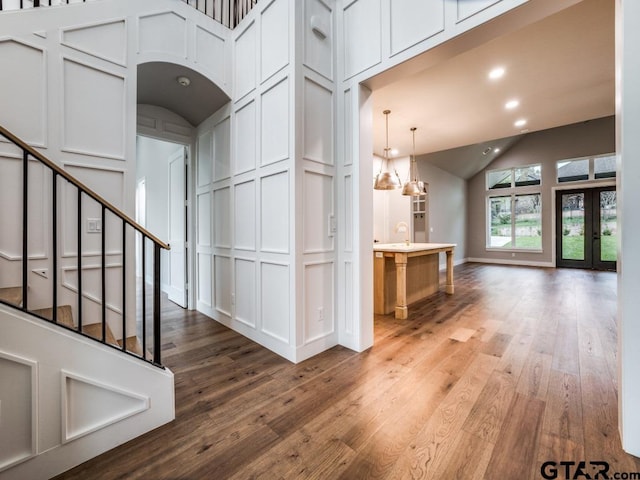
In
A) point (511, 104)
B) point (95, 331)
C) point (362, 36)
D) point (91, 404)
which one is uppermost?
point (511, 104)

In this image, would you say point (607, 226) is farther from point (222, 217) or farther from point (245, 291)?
point (222, 217)

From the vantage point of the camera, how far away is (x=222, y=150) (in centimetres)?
350

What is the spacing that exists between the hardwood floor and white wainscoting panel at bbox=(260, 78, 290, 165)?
1.99 m

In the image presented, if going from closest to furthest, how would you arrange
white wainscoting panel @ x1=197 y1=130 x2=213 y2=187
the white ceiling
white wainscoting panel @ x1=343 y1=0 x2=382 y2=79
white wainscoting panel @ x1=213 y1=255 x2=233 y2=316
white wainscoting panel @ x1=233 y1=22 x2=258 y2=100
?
white wainscoting panel @ x1=343 y1=0 x2=382 y2=79
the white ceiling
white wainscoting panel @ x1=233 y1=22 x2=258 y2=100
white wainscoting panel @ x1=213 y1=255 x2=233 y2=316
white wainscoting panel @ x1=197 y1=130 x2=213 y2=187

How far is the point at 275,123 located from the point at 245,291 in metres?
1.85

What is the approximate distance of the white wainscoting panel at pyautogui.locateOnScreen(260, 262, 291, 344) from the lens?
261 centimetres

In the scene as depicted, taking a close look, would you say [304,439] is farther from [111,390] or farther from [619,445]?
[619,445]

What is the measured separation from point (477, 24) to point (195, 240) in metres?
3.97

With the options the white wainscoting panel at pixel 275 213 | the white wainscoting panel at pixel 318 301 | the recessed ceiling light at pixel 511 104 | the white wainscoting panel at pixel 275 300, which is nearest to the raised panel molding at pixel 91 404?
the white wainscoting panel at pixel 275 300

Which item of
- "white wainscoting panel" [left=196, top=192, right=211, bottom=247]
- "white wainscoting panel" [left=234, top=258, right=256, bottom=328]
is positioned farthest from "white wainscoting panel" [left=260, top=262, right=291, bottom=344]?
"white wainscoting panel" [left=196, top=192, right=211, bottom=247]

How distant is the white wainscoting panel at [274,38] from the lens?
8.38 feet

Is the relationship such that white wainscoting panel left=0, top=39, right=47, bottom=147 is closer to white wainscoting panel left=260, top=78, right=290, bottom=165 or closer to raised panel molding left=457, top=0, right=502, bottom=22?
white wainscoting panel left=260, top=78, right=290, bottom=165

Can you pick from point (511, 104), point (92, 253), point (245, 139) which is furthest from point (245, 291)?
point (511, 104)

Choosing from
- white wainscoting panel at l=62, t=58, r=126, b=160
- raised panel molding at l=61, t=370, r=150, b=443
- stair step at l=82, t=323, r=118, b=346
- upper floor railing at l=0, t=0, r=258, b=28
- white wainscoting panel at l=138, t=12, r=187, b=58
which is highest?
upper floor railing at l=0, t=0, r=258, b=28
